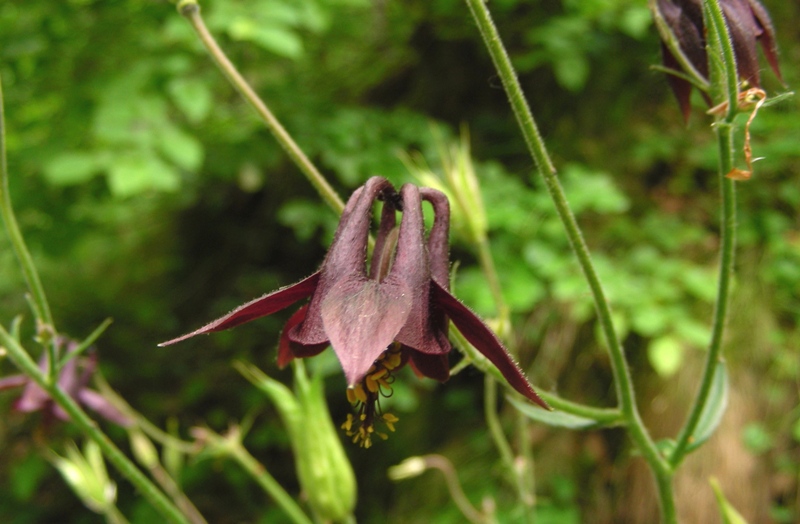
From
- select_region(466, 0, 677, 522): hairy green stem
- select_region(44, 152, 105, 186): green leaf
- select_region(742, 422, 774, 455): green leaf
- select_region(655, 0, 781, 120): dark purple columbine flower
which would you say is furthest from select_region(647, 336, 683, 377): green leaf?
select_region(44, 152, 105, 186): green leaf

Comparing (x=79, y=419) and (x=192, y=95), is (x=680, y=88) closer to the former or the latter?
(x=79, y=419)

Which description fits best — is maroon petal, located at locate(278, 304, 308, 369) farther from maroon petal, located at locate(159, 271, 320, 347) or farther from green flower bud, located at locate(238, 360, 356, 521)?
green flower bud, located at locate(238, 360, 356, 521)

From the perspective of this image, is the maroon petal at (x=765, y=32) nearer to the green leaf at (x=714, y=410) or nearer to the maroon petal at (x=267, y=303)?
the green leaf at (x=714, y=410)

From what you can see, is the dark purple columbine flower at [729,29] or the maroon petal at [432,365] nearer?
the maroon petal at [432,365]

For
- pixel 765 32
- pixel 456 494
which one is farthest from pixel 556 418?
pixel 456 494

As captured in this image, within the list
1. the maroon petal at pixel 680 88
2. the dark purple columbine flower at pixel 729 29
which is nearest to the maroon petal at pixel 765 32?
the dark purple columbine flower at pixel 729 29

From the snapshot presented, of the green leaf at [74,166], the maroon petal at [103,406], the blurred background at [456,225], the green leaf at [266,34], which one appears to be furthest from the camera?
the blurred background at [456,225]
